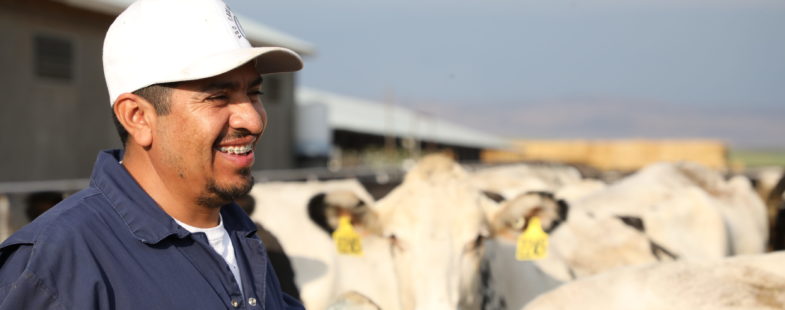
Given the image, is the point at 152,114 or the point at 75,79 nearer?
the point at 152,114

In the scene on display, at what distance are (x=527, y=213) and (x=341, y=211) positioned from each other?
1.22 metres

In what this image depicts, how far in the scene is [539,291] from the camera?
6004mm

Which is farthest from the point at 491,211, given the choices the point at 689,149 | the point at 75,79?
the point at 689,149

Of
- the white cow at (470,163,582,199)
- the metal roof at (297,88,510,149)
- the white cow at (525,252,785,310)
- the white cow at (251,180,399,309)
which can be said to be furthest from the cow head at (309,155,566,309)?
the metal roof at (297,88,510,149)

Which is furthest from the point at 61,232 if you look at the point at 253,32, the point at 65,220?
the point at 253,32

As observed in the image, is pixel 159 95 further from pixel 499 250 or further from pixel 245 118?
pixel 499 250

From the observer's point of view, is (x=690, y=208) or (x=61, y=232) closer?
(x=61, y=232)

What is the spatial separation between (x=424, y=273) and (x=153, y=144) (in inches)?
110

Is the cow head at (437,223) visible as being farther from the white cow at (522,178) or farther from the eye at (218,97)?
the eye at (218,97)

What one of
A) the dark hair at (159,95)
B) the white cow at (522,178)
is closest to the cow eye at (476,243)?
the white cow at (522,178)

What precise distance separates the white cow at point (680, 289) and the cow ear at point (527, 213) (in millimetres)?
1951

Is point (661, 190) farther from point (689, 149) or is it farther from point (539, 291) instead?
point (689, 149)

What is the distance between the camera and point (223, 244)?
237cm

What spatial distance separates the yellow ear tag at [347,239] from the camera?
543cm
